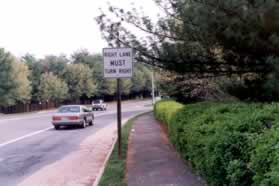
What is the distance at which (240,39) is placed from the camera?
10602mm

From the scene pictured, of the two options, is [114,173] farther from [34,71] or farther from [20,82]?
[34,71]

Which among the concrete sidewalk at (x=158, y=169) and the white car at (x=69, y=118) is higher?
the white car at (x=69, y=118)

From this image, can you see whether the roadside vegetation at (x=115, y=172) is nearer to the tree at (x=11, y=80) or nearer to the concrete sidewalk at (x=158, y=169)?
the concrete sidewalk at (x=158, y=169)

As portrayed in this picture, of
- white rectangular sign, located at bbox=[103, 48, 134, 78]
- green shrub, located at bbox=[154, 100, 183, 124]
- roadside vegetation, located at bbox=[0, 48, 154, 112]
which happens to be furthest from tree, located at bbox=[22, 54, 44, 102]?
white rectangular sign, located at bbox=[103, 48, 134, 78]

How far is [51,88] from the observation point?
72.4 meters

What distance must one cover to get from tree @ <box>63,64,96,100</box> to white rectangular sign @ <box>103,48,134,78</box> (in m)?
69.7

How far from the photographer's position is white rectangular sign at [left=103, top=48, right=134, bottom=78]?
11969mm

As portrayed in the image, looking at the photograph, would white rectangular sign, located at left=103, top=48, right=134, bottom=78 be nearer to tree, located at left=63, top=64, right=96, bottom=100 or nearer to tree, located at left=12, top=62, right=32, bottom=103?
tree, located at left=12, top=62, right=32, bottom=103

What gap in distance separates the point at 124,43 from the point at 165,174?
5.66 meters

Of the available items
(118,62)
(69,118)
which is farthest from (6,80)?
(118,62)

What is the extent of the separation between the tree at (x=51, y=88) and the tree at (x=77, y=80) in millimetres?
6070

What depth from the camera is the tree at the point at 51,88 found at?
71.2 m

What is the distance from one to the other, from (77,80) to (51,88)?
971cm

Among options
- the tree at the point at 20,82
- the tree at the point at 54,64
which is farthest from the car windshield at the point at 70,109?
the tree at the point at 54,64
